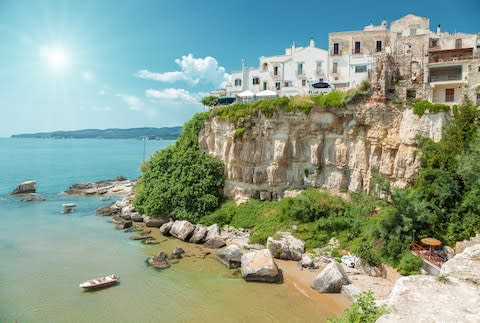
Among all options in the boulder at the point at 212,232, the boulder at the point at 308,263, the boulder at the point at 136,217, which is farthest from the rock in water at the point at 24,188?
the boulder at the point at 308,263

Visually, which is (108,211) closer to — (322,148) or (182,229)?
(182,229)

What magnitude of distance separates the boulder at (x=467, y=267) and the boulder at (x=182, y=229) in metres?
19.8

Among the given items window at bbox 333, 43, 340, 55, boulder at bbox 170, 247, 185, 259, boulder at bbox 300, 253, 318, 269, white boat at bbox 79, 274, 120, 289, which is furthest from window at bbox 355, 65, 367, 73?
white boat at bbox 79, 274, 120, 289

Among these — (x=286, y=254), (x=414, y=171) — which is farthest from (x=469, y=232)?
(x=286, y=254)

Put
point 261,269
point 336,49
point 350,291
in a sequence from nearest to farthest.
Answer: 1. point 350,291
2. point 261,269
3. point 336,49

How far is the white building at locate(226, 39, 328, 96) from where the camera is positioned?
3569 cm

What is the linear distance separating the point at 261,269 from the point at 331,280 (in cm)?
399

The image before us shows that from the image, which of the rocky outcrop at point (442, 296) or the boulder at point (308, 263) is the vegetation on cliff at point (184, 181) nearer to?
the boulder at point (308, 263)

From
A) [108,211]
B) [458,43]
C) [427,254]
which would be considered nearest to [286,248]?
[427,254]

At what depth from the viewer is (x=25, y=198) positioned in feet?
140

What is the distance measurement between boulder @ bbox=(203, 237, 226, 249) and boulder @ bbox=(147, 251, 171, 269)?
341 centimetres

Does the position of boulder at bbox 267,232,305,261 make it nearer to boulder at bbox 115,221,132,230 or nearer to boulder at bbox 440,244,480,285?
boulder at bbox 440,244,480,285

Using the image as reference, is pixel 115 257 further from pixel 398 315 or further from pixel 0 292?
pixel 398 315

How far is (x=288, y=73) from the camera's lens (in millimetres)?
37656
